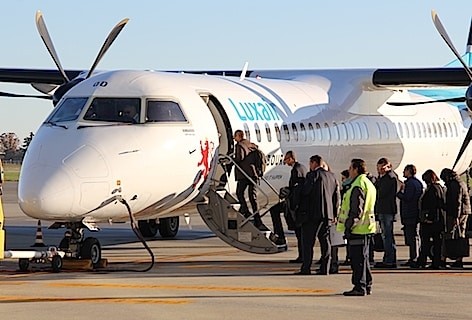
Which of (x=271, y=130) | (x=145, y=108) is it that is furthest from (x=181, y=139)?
(x=271, y=130)

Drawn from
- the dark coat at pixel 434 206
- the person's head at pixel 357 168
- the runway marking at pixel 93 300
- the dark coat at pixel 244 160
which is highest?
the dark coat at pixel 244 160

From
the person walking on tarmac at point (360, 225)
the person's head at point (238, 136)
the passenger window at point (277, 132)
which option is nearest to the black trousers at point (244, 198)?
the person's head at point (238, 136)

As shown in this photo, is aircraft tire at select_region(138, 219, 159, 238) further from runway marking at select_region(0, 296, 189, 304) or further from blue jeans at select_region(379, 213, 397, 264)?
runway marking at select_region(0, 296, 189, 304)

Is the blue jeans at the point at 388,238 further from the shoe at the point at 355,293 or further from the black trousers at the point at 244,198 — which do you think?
the shoe at the point at 355,293

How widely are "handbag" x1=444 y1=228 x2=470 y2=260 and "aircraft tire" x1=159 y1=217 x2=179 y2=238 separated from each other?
25.8 feet

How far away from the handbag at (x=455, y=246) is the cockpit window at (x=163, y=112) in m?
4.31

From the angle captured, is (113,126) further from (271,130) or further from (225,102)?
(271,130)

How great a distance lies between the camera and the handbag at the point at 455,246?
48.2 ft

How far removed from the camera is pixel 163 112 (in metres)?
15.3

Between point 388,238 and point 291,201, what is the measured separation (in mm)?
1614

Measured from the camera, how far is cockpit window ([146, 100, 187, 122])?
15.2 meters

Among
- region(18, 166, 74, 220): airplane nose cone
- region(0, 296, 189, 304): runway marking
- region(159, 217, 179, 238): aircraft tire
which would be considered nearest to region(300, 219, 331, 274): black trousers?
region(0, 296, 189, 304): runway marking

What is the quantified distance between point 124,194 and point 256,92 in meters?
5.35

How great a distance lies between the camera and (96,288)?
40.4 feet
